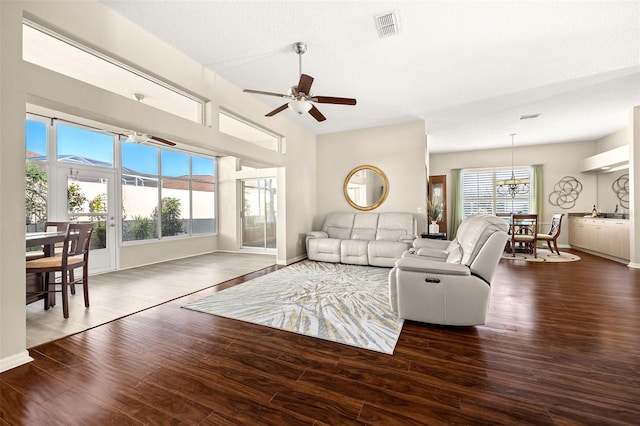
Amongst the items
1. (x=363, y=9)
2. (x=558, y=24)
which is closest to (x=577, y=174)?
(x=558, y=24)

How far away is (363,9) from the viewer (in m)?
2.57

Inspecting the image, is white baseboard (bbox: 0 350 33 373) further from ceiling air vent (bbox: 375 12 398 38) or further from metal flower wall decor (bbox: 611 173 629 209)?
metal flower wall decor (bbox: 611 173 629 209)

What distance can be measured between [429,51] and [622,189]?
7.11 metres

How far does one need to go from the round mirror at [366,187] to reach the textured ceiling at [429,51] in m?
1.33

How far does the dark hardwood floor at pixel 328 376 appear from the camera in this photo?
1498mm

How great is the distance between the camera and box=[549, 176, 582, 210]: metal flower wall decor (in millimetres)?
7453

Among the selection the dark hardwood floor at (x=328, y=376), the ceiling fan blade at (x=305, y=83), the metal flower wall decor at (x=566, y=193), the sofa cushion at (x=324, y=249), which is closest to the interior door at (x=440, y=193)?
the metal flower wall decor at (x=566, y=193)

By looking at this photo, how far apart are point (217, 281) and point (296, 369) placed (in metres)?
2.75

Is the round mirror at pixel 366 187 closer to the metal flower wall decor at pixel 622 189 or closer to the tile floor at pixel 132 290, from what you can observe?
the tile floor at pixel 132 290

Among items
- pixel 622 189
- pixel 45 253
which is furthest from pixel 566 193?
pixel 45 253

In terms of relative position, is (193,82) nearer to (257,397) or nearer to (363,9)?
(363,9)

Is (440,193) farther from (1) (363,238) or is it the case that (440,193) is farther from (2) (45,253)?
(2) (45,253)

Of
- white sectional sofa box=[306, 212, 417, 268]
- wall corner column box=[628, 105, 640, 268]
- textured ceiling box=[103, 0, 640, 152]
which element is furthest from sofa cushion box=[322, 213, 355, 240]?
wall corner column box=[628, 105, 640, 268]

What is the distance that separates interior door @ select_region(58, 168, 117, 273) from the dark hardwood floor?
3.08m
